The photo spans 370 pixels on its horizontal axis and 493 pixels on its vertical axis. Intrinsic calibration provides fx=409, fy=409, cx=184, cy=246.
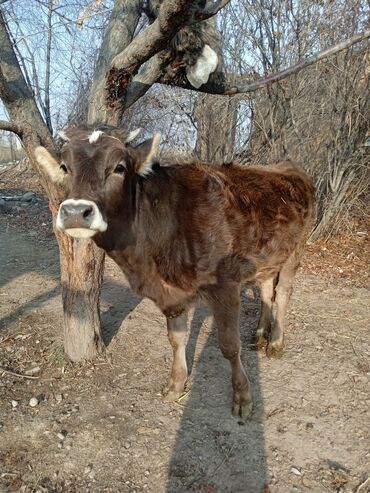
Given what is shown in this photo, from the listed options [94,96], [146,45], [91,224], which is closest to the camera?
[91,224]

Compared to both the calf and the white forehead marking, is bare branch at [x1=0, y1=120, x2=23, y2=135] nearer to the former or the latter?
the calf

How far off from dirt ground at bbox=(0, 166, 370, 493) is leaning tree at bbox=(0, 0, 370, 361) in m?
0.55

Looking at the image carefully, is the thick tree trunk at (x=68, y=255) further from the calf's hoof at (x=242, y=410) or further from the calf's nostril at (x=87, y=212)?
the calf's hoof at (x=242, y=410)

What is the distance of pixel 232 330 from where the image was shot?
3.84 m

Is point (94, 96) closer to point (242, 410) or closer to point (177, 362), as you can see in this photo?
point (177, 362)

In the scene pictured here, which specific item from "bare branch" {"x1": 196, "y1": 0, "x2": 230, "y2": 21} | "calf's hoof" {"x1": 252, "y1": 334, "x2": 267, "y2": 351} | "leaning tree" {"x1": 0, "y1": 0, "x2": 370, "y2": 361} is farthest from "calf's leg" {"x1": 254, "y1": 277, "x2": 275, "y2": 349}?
"bare branch" {"x1": 196, "y1": 0, "x2": 230, "y2": 21}

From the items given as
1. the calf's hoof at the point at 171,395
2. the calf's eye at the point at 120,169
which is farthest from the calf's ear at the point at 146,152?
the calf's hoof at the point at 171,395

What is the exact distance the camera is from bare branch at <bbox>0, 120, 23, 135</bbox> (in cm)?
376

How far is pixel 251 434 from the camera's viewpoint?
3607mm

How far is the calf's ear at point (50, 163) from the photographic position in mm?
3330

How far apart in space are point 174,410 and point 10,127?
311 cm

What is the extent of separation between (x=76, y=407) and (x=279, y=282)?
2.78 metres

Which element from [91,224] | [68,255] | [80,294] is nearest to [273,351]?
[80,294]

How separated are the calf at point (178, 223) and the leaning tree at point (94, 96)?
2.47ft
